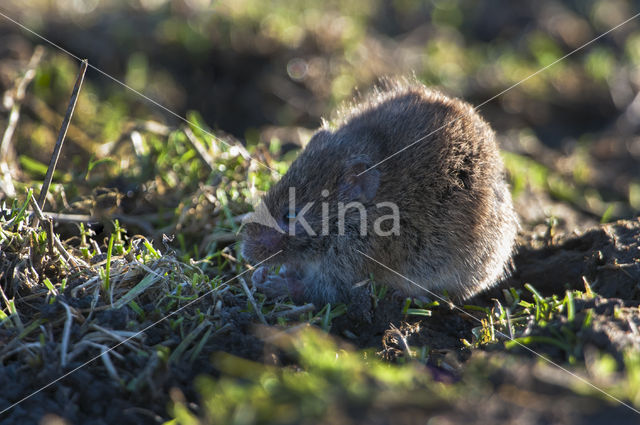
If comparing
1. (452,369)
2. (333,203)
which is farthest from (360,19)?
(452,369)

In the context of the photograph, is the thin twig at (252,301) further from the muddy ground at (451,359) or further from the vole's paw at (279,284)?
the vole's paw at (279,284)

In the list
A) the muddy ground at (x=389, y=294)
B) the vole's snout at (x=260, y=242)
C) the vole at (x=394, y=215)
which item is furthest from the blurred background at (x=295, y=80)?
the vole's snout at (x=260, y=242)

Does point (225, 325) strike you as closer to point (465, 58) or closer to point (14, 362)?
point (14, 362)

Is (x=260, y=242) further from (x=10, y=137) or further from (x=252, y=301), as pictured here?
(x=10, y=137)

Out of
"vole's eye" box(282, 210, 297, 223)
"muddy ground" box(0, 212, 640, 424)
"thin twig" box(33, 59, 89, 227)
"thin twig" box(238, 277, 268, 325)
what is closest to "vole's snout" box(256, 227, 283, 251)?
"vole's eye" box(282, 210, 297, 223)

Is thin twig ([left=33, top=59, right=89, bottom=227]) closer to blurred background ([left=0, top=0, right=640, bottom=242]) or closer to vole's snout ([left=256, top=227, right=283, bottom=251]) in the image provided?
vole's snout ([left=256, top=227, right=283, bottom=251])

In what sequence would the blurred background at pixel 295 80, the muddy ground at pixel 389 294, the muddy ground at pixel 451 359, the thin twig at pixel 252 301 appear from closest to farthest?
the muddy ground at pixel 451 359, the muddy ground at pixel 389 294, the thin twig at pixel 252 301, the blurred background at pixel 295 80

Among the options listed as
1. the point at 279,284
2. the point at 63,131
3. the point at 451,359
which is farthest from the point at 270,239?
the point at 451,359
